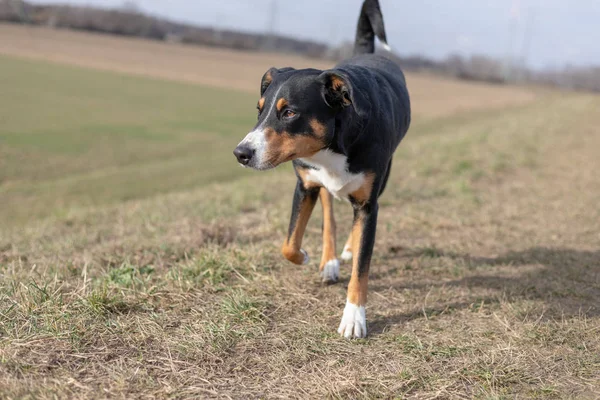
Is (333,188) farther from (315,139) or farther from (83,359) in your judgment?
(83,359)

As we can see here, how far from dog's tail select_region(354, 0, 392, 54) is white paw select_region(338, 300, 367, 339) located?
341 centimetres

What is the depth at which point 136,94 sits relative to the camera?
39562mm

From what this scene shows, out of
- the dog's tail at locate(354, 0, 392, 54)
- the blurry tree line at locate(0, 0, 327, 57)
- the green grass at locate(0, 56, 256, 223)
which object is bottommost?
the green grass at locate(0, 56, 256, 223)

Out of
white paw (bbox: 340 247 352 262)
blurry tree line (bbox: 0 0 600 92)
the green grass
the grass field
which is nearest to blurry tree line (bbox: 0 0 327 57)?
blurry tree line (bbox: 0 0 600 92)

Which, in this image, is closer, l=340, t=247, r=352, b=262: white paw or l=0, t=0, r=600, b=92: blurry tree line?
l=340, t=247, r=352, b=262: white paw

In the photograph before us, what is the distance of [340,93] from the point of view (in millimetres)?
4066

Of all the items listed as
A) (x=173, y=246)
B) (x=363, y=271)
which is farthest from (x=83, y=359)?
(x=173, y=246)

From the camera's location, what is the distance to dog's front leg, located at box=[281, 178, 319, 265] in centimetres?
485

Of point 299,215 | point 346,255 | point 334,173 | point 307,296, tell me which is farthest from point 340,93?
point 346,255

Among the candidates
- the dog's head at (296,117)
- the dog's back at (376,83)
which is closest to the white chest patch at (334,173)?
Result: the dog's head at (296,117)

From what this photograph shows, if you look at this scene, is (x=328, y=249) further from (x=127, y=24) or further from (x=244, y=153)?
(x=127, y=24)

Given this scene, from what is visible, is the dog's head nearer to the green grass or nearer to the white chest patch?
the white chest patch

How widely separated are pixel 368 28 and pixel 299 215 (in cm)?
288

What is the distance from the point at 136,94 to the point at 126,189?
26065 millimetres
